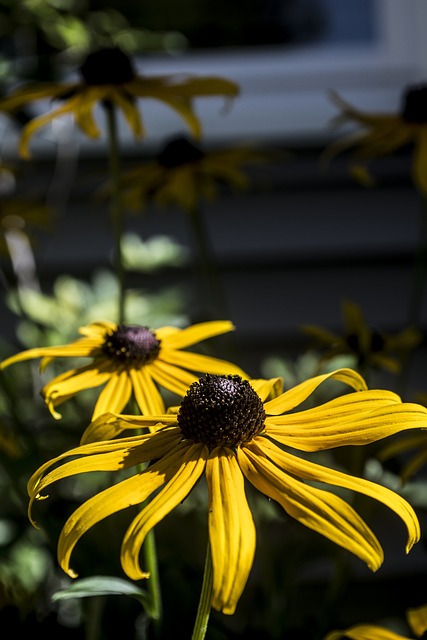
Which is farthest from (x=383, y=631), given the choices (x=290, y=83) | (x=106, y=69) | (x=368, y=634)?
(x=290, y=83)

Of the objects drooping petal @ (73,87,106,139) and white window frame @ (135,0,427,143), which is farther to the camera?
white window frame @ (135,0,427,143)

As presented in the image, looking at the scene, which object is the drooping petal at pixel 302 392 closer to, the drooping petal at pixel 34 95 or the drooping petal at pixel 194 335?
the drooping petal at pixel 194 335

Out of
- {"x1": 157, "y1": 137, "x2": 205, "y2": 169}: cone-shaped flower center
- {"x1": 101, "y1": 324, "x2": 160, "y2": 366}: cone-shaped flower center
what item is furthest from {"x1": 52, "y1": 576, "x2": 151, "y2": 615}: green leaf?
{"x1": 157, "y1": 137, "x2": 205, "y2": 169}: cone-shaped flower center

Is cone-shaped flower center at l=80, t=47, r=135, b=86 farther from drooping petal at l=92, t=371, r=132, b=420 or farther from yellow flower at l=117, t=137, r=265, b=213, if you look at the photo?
drooping petal at l=92, t=371, r=132, b=420

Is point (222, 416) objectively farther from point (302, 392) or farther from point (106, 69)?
point (106, 69)

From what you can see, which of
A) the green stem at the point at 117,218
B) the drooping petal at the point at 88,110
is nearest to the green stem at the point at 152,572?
the green stem at the point at 117,218

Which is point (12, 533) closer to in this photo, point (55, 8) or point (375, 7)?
point (55, 8)

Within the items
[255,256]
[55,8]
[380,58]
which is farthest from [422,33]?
[55,8]
